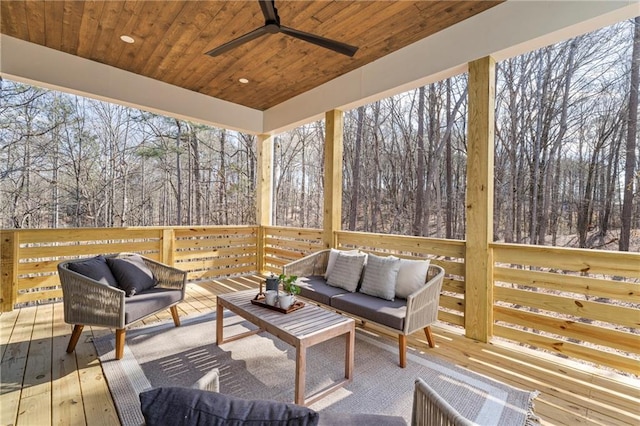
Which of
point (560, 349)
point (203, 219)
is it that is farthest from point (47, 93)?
point (560, 349)

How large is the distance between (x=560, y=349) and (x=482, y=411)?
3.94ft

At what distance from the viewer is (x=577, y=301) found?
2451mm

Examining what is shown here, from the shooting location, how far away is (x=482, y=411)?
1.87m

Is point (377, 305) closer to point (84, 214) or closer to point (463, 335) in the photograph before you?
point (463, 335)

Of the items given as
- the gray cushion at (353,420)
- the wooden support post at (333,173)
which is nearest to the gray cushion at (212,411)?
the gray cushion at (353,420)

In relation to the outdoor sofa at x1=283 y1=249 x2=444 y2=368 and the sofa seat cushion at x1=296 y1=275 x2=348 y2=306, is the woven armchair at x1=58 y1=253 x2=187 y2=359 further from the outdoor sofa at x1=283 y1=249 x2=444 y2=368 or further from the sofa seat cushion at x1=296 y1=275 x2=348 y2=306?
the outdoor sofa at x1=283 y1=249 x2=444 y2=368

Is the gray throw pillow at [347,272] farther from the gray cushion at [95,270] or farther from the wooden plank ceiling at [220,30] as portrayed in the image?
the wooden plank ceiling at [220,30]

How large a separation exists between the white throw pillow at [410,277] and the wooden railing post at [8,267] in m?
4.34

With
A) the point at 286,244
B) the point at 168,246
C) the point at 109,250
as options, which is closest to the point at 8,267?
the point at 109,250

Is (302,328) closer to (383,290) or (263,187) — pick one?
(383,290)

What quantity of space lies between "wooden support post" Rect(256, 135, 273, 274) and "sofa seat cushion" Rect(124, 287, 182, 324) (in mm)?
2737

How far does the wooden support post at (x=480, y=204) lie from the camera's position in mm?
2879

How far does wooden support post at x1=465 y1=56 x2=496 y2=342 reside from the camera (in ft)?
9.45

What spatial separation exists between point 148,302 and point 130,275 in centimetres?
39
